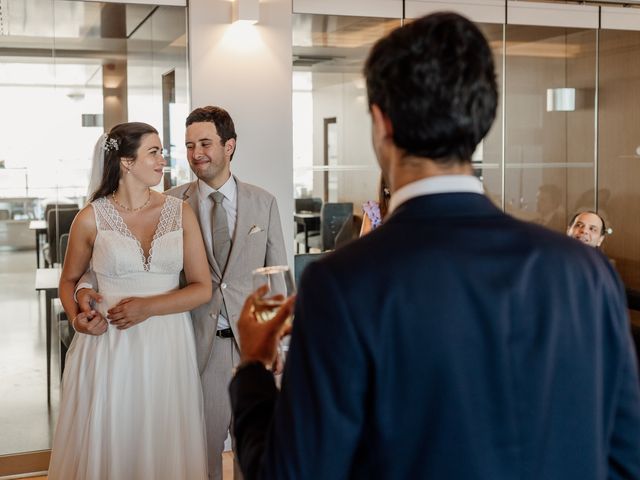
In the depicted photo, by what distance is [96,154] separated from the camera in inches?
142

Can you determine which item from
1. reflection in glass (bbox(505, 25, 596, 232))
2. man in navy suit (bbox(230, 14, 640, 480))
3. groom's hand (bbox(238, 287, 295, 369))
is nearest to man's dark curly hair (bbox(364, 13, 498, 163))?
man in navy suit (bbox(230, 14, 640, 480))

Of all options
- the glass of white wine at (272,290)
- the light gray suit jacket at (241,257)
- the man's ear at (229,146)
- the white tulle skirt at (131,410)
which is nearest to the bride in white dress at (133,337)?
the white tulle skirt at (131,410)

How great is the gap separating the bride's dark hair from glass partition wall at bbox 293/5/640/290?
5.77 feet

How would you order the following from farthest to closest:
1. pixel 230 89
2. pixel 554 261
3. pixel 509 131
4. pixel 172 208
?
pixel 509 131 → pixel 230 89 → pixel 172 208 → pixel 554 261

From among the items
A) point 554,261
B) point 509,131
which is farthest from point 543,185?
point 554,261

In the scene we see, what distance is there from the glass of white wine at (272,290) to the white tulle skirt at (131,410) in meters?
2.00

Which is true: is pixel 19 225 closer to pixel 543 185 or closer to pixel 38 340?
pixel 38 340

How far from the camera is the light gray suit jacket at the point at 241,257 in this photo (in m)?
3.56

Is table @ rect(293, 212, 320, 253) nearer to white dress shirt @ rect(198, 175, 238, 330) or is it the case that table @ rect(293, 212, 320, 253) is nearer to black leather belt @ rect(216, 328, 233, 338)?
white dress shirt @ rect(198, 175, 238, 330)

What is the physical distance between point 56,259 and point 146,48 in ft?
4.16

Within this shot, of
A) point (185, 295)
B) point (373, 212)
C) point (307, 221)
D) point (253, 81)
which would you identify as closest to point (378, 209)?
point (373, 212)

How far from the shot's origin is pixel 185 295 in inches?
132

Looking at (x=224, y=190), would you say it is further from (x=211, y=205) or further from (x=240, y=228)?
(x=240, y=228)

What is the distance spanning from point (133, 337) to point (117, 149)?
764 mm
